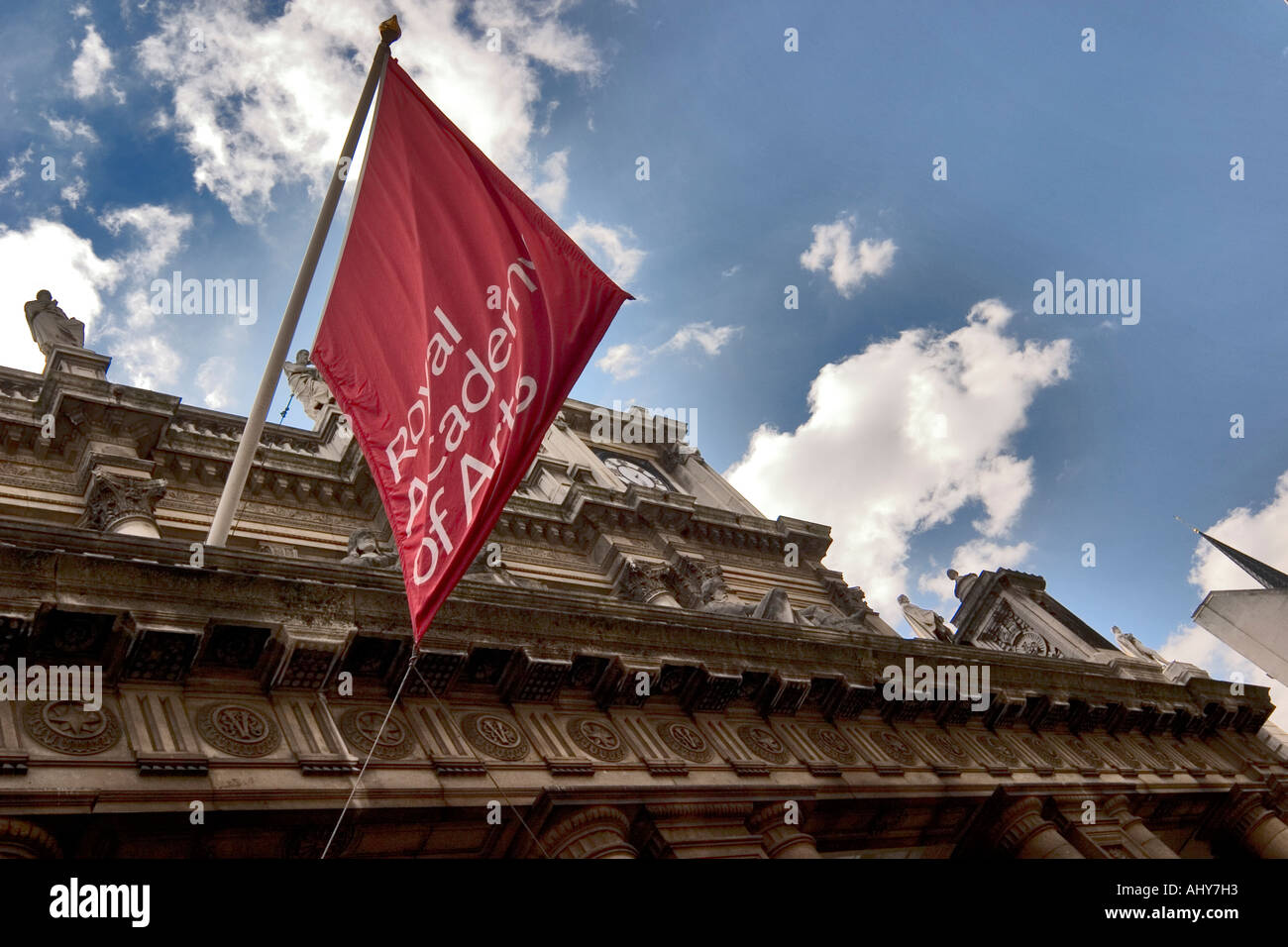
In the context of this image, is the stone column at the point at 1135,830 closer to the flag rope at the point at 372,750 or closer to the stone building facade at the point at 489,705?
the stone building facade at the point at 489,705

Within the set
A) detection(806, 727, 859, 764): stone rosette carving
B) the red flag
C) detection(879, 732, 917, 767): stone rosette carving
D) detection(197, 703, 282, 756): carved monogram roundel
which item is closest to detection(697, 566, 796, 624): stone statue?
detection(806, 727, 859, 764): stone rosette carving

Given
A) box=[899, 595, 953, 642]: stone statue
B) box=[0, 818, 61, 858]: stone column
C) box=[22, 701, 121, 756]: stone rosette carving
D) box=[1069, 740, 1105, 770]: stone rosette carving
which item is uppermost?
box=[899, 595, 953, 642]: stone statue

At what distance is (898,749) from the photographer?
1446 centimetres

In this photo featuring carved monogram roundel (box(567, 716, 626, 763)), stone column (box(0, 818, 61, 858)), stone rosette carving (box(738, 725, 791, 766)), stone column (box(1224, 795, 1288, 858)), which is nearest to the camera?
stone column (box(0, 818, 61, 858))

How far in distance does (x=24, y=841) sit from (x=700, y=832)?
6613 mm

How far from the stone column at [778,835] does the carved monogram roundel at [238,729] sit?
223 inches

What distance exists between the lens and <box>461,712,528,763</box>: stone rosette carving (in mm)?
10523

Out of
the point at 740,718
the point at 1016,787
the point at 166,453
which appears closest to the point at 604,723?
the point at 740,718

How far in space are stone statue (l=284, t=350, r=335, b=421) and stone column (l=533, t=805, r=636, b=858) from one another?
Answer: 1624 cm

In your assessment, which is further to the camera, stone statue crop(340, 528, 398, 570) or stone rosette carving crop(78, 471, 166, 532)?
stone rosette carving crop(78, 471, 166, 532)

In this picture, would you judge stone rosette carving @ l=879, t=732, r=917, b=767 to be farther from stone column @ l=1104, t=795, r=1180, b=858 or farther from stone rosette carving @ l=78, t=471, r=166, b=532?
stone rosette carving @ l=78, t=471, r=166, b=532

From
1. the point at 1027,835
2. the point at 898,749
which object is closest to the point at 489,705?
the point at 898,749

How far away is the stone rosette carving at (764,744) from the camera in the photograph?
12773mm
